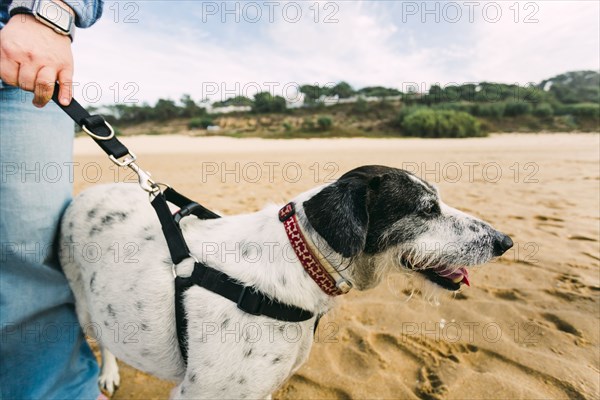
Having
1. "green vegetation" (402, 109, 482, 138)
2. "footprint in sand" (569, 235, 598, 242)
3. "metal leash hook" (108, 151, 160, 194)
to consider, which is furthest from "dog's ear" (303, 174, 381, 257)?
"green vegetation" (402, 109, 482, 138)

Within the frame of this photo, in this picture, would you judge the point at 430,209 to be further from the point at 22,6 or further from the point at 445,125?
the point at 445,125

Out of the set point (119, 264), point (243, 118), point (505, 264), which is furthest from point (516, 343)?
point (243, 118)

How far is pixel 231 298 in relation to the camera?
171cm

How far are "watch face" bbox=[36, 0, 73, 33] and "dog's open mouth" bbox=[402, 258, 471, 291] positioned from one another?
6.87ft

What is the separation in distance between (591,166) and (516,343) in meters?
11.9

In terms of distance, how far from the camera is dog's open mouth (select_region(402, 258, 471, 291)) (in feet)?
6.75

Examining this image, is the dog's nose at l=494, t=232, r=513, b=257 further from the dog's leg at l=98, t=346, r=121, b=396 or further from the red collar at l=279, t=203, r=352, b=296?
the dog's leg at l=98, t=346, r=121, b=396

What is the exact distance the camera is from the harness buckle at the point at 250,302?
168 centimetres

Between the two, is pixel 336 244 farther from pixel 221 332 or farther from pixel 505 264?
pixel 505 264

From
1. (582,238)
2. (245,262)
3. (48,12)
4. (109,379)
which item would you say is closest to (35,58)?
(48,12)

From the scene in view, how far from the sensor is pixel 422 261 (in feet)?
6.70

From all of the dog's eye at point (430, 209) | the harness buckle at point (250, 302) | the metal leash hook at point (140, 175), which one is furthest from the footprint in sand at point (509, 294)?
the metal leash hook at point (140, 175)

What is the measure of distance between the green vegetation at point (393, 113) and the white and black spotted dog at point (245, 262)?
29.3m

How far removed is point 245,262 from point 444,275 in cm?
120
